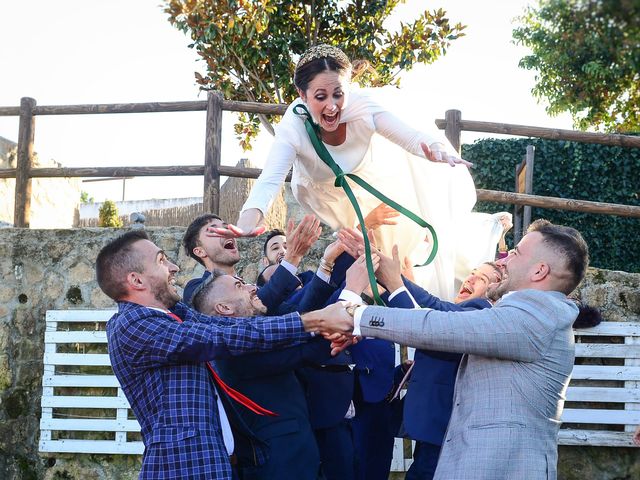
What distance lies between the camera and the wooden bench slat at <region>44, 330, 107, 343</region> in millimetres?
6305

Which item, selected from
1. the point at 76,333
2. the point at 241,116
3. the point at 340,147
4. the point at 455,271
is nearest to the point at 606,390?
the point at 455,271

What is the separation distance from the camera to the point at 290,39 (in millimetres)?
12328

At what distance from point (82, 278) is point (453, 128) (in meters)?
3.27

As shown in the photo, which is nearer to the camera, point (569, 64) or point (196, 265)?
point (569, 64)

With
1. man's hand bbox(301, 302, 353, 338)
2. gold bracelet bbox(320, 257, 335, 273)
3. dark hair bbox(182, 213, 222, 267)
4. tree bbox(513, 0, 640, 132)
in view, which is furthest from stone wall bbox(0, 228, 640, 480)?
tree bbox(513, 0, 640, 132)

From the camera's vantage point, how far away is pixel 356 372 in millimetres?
4039

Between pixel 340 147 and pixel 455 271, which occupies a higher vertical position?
pixel 340 147

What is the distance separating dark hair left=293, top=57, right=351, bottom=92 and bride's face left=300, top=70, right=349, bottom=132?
18 mm

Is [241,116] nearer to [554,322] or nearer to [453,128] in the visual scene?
[453,128]

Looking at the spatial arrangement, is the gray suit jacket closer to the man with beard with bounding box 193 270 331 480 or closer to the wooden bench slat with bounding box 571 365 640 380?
the man with beard with bounding box 193 270 331 480

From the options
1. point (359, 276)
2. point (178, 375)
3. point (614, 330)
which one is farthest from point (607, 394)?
point (178, 375)

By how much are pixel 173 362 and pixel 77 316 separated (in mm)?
3731

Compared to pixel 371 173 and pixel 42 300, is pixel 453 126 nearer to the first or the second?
pixel 371 173

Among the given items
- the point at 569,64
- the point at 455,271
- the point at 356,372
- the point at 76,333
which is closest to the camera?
the point at 569,64
